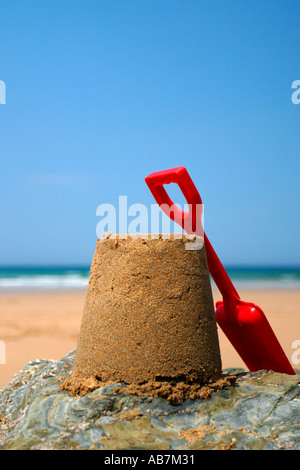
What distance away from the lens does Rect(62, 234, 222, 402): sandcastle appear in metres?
2.78

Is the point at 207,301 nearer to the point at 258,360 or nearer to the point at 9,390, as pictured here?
the point at 258,360

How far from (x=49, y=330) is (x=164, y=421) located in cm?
720

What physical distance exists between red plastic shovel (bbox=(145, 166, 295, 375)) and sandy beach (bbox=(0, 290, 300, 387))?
3013 millimetres

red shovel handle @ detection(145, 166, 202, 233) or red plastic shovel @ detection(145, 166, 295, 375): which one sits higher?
red shovel handle @ detection(145, 166, 202, 233)

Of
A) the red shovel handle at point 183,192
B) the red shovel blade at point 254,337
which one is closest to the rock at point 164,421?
the red shovel blade at point 254,337

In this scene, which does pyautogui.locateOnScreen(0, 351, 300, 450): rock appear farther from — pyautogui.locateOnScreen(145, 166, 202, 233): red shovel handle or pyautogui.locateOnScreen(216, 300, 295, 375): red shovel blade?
pyautogui.locateOnScreen(145, 166, 202, 233): red shovel handle

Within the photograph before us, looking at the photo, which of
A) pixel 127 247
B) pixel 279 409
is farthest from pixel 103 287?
pixel 279 409

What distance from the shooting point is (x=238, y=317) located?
3.43 metres

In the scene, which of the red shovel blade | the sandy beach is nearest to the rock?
the red shovel blade

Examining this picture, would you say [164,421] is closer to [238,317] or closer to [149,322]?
[149,322]

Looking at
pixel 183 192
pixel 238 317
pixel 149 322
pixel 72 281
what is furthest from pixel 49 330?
pixel 72 281

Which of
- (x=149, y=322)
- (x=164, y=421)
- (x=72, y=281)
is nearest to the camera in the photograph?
(x=164, y=421)

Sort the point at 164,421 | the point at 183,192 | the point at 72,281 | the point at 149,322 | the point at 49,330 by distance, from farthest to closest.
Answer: the point at 72,281 < the point at 49,330 < the point at 183,192 < the point at 149,322 < the point at 164,421

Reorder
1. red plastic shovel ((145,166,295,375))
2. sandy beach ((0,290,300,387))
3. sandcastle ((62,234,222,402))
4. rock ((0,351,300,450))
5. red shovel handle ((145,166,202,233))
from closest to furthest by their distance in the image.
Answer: rock ((0,351,300,450)) < sandcastle ((62,234,222,402)) < red shovel handle ((145,166,202,233)) < red plastic shovel ((145,166,295,375)) < sandy beach ((0,290,300,387))
